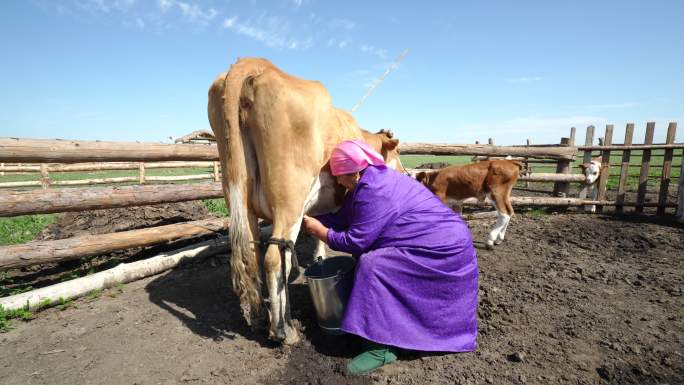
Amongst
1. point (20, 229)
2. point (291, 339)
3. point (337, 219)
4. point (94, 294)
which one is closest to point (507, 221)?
point (337, 219)

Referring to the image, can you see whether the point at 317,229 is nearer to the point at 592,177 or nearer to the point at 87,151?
the point at 87,151

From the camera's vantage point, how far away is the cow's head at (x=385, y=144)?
16.3 ft

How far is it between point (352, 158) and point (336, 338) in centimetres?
163

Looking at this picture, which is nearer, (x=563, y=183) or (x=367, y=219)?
(x=367, y=219)

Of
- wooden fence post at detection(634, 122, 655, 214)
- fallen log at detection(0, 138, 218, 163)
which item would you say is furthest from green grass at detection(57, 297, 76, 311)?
wooden fence post at detection(634, 122, 655, 214)

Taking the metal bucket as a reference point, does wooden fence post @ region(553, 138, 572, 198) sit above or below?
above

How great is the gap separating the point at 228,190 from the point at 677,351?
156 inches

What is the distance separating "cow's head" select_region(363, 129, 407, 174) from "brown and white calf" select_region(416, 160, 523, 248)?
1.54 meters

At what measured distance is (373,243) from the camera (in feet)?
9.23

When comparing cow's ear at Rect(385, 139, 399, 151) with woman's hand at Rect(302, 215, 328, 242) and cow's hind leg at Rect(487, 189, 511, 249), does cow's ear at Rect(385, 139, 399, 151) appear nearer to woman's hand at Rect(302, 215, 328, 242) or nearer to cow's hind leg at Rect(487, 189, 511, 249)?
cow's hind leg at Rect(487, 189, 511, 249)

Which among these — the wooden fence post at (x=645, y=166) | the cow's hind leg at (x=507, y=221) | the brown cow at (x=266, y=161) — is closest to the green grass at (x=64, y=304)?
the brown cow at (x=266, y=161)

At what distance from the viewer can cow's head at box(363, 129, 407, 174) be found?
495cm

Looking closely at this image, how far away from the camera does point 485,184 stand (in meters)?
6.47

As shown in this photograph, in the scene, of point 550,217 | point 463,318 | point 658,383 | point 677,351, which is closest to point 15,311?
point 463,318
